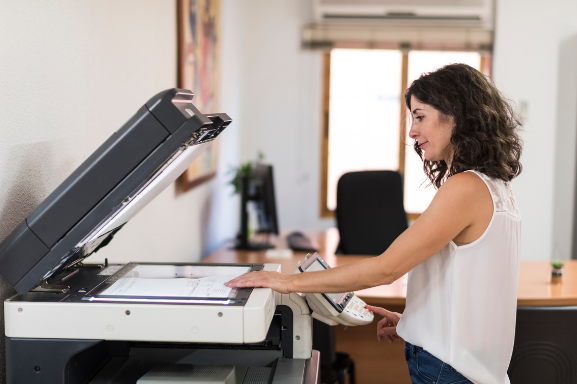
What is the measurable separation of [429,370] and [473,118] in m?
0.60

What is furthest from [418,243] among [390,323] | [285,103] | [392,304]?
[285,103]

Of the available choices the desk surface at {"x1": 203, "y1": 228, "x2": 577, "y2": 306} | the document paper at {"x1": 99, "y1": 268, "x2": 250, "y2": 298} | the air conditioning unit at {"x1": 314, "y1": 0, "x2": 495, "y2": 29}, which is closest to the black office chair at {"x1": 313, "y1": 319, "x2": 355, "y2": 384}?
the desk surface at {"x1": 203, "y1": 228, "x2": 577, "y2": 306}

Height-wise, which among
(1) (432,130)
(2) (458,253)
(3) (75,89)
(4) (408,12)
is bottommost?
(2) (458,253)

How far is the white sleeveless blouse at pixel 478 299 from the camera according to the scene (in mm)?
1147

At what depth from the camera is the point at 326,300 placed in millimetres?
1146

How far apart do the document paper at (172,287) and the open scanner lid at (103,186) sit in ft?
0.41

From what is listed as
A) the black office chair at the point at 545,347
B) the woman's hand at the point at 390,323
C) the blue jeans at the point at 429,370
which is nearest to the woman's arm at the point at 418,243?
the blue jeans at the point at 429,370

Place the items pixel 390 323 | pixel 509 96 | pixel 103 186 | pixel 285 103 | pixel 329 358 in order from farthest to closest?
1. pixel 285 103
2. pixel 509 96
3. pixel 329 358
4. pixel 390 323
5. pixel 103 186

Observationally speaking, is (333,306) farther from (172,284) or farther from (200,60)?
(200,60)

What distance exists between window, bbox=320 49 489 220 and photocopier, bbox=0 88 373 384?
11.8 ft

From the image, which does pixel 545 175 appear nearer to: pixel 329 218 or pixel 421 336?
pixel 329 218

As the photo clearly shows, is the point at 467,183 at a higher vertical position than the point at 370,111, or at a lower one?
lower

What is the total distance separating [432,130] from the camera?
123 cm

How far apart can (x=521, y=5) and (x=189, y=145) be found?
4179 mm
